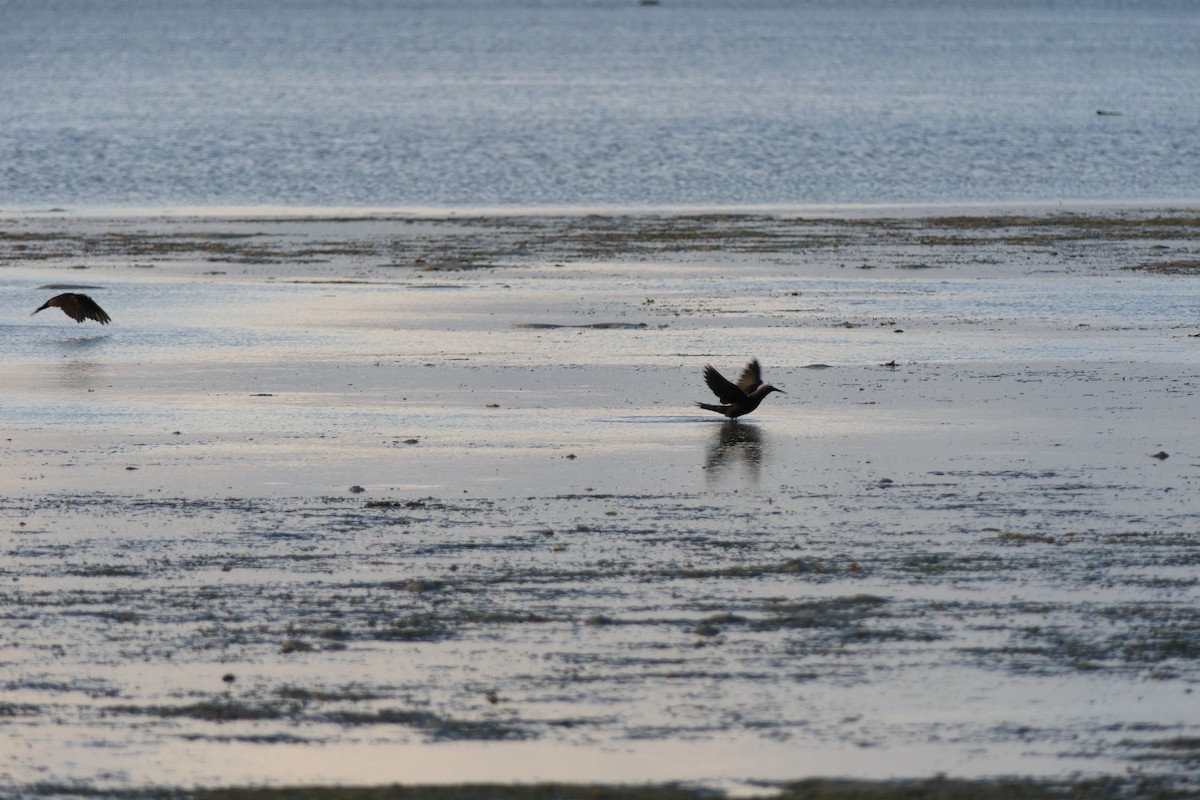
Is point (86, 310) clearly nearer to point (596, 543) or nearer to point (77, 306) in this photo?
point (77, 306)

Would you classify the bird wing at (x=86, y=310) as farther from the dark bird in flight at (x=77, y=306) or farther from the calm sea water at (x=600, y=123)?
the calm sea water at (x=600, y=123)

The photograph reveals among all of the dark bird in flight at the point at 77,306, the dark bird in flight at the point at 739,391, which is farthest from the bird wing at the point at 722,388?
the dark bird in flight at the point at 77,306

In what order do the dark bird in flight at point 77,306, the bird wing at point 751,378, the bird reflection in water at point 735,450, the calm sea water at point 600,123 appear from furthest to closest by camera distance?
the calm sea water at point 600,123
the dark bird in flight at point 77,306
the bird wing at point 751,378
the bird reflection in water at point 735,450

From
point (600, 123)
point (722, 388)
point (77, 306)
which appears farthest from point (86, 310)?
point (600, 123)

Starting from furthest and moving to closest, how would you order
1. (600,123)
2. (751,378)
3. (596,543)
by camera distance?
(600,123) < (751,378) < (596,543)

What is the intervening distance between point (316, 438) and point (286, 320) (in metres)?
7.10

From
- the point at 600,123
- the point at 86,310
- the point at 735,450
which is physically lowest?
the point at 735,450

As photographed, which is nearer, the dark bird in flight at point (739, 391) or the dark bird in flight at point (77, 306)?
the dark bird in flight at point (739, 391)

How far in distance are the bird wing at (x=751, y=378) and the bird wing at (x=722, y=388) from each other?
0.14 meters

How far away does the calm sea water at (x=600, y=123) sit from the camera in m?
44.7

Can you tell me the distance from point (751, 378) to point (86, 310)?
813cm

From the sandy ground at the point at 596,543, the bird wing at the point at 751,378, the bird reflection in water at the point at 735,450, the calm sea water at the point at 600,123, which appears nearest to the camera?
the sandy ground at the point at 596,543

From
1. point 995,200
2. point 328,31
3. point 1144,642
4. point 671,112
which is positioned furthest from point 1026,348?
point 328,31

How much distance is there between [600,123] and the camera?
230 feet
